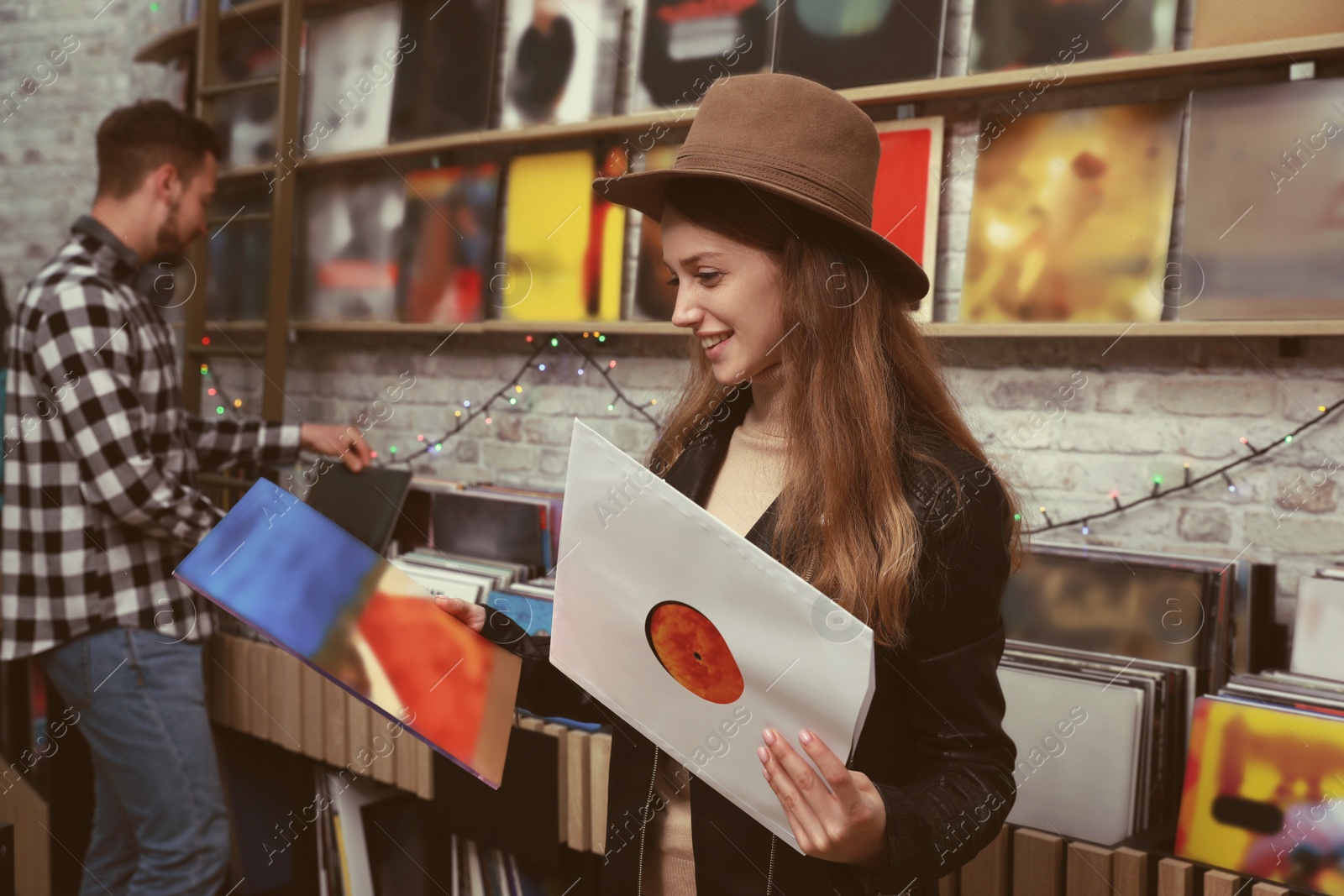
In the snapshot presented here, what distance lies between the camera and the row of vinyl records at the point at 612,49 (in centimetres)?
181

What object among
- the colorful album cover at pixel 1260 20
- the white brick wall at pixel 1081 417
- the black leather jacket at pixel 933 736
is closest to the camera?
the black leather jacket at pixel 933 736

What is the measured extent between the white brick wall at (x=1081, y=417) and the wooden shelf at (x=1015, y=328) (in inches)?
2.1

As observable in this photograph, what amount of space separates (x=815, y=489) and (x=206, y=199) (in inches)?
73.5

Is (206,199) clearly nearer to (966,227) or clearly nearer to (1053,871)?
(966,227)

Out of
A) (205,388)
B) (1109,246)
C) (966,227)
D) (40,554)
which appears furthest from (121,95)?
(1109,246)

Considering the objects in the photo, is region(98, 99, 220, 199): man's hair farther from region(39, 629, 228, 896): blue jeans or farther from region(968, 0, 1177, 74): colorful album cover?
region(968, 0, 1177, 74): colorful album cover

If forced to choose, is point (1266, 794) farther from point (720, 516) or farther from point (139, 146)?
point (139, 146)

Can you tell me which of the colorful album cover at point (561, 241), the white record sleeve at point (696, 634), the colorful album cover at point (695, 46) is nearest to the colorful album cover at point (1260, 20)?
the colorful album cover at point (695, 46)

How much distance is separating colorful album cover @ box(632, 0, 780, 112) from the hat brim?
109cm

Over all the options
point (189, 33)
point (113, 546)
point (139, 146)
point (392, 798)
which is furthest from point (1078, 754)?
point (189, 33)

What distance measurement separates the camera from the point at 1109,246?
184cm

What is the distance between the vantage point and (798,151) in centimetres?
106

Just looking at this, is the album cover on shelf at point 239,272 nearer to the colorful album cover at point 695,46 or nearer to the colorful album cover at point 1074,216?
the colorful album cover at point 695,46

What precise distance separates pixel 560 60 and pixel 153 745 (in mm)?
1799
